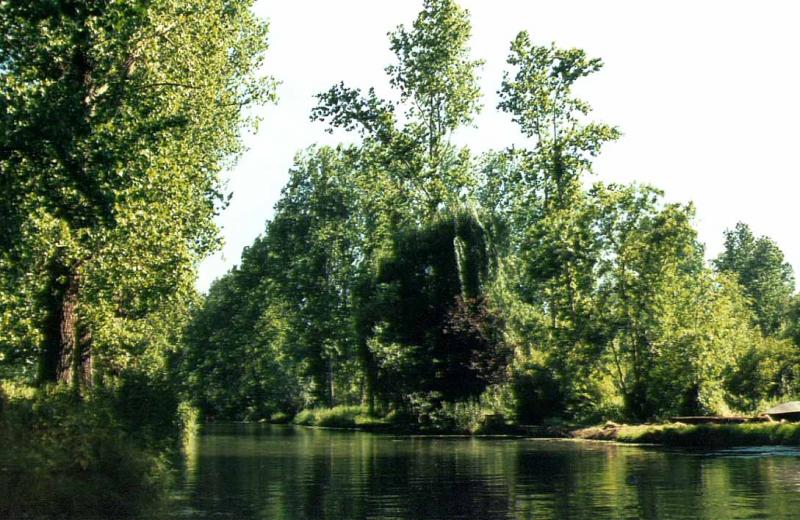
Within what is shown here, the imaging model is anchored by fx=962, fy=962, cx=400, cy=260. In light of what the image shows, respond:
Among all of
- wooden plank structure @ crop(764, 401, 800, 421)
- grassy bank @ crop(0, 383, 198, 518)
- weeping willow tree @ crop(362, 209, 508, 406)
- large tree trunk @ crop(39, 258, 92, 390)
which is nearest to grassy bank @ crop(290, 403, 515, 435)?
weeping willow tree @ crop(362, 209, 508, 406)

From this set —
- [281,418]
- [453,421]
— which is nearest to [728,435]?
[453,421]

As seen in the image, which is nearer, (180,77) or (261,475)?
(261,475)

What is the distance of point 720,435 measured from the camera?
41406 millimetres

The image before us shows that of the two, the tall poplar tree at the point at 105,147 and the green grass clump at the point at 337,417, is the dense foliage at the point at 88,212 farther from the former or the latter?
the green grass clump at the point at 337,417

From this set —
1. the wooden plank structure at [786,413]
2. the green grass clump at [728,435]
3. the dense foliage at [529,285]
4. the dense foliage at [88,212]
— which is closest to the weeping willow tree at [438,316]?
the dense foliage at [529,285]

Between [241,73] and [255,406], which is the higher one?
[241,73]

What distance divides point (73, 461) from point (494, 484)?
11.8 meters

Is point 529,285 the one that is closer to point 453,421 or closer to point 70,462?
point 453,421

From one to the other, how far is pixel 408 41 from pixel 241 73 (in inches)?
830

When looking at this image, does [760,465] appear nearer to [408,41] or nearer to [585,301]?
[585,301]

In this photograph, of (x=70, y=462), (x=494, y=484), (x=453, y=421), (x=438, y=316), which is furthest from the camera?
(x=438, y=316)

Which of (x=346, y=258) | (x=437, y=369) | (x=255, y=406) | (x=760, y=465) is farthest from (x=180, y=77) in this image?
(x=255, y=406)

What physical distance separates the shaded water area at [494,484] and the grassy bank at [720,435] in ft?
8.07

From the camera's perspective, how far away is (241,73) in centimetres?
4994
